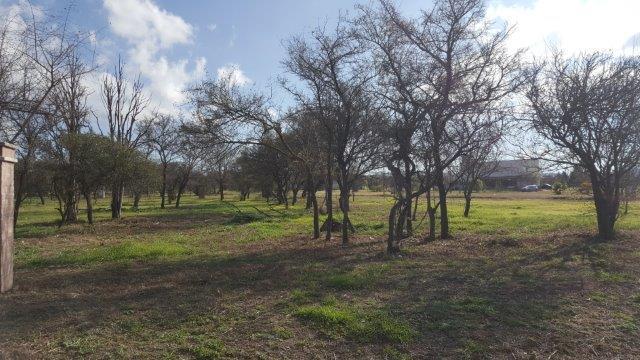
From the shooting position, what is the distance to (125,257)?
11.8 m

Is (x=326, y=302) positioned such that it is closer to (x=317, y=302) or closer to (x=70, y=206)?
(x=317, y=302)

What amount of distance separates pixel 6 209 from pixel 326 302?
4.75m

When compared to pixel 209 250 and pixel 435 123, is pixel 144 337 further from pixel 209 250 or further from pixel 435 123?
pixel 435 123

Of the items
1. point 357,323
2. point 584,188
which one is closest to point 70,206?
point 357,323

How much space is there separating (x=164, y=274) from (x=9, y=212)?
3.06 m

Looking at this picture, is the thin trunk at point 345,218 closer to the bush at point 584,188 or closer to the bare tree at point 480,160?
the bare tree at point 480,160

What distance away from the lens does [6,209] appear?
7133 mm

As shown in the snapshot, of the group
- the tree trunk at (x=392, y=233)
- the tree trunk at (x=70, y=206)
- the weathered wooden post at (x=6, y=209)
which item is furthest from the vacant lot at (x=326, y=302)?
the tree trunk at (x=70, y=206)

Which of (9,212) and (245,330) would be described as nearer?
(245,330)

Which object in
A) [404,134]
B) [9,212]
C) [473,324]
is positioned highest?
[404,134]

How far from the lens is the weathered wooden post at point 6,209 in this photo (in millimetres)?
6957

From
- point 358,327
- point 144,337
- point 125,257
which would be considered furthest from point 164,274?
point 358,327

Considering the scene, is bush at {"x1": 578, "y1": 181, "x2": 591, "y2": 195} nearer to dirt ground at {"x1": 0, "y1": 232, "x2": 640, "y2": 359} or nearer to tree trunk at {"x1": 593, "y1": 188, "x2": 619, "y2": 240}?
tree trunk at {"x1": 593, "y1": 188, "x2": 619, "y2": 240}

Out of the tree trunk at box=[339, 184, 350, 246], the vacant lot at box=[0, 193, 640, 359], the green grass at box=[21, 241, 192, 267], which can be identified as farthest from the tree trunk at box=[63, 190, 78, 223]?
the tree trunk at box=[339, 184, 350, 246]
